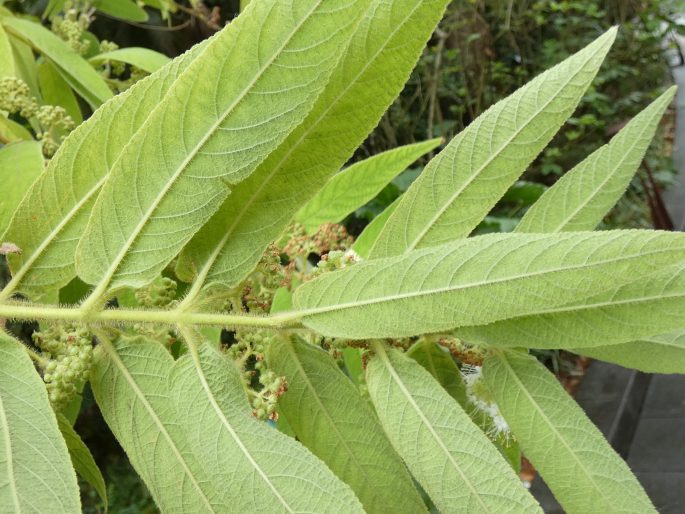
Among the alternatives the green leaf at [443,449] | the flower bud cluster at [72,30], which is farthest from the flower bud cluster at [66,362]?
the flower bud cluster at [72,30]

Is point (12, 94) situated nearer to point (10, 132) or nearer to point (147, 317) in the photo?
point (10, 132)

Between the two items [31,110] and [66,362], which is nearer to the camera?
[66,362]

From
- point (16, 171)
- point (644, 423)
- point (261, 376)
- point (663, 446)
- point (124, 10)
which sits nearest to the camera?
point (261, 376)

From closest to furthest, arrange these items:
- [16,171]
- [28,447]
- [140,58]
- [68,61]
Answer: [28,447], [16,171], [68,61], [140,58]

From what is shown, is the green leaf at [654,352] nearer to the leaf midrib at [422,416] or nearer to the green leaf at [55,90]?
the leaf midrib at [422,416]

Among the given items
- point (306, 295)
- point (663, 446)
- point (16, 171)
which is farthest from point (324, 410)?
point (663, 446)

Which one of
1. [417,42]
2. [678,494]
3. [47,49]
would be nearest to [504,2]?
[678,494]

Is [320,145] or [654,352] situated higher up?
[320,145]

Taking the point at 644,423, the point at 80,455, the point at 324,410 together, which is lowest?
the point at 644,423
